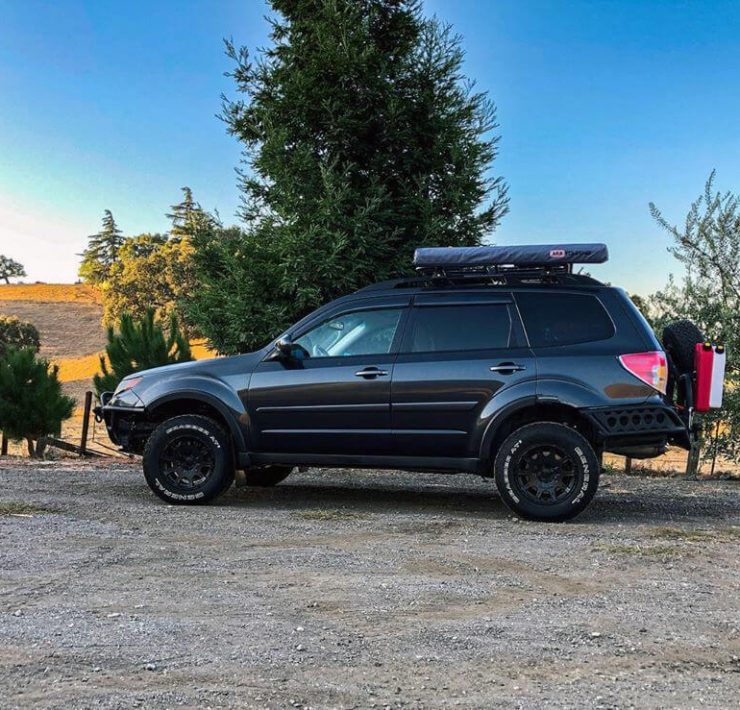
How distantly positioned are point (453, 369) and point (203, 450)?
2.44m

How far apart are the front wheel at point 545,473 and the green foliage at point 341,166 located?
15.0ft

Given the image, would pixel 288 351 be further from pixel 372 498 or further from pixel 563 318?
pixel 563 318

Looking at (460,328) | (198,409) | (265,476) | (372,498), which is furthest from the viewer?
(265,476)

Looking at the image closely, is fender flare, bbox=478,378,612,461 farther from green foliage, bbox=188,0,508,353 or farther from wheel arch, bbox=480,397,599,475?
green foliage, bbox=188,0,508,353

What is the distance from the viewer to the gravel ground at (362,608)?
346 centimetres

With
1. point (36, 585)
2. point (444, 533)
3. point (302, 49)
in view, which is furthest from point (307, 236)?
point (36, 585)

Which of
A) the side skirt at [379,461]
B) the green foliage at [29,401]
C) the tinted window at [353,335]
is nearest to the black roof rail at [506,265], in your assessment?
the tinted window at [353,335]

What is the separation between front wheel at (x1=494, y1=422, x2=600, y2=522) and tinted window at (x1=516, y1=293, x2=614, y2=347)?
0.77 metres

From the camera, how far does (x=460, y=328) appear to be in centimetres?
757

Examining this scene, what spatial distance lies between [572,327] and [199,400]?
135 inches

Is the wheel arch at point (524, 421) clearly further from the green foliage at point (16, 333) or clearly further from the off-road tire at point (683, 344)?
the green foliage at point (16, 333)

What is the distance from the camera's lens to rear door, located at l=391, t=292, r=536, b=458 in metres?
7.31

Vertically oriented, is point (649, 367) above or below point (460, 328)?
below

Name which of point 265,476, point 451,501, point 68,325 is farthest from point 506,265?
point 68,325
